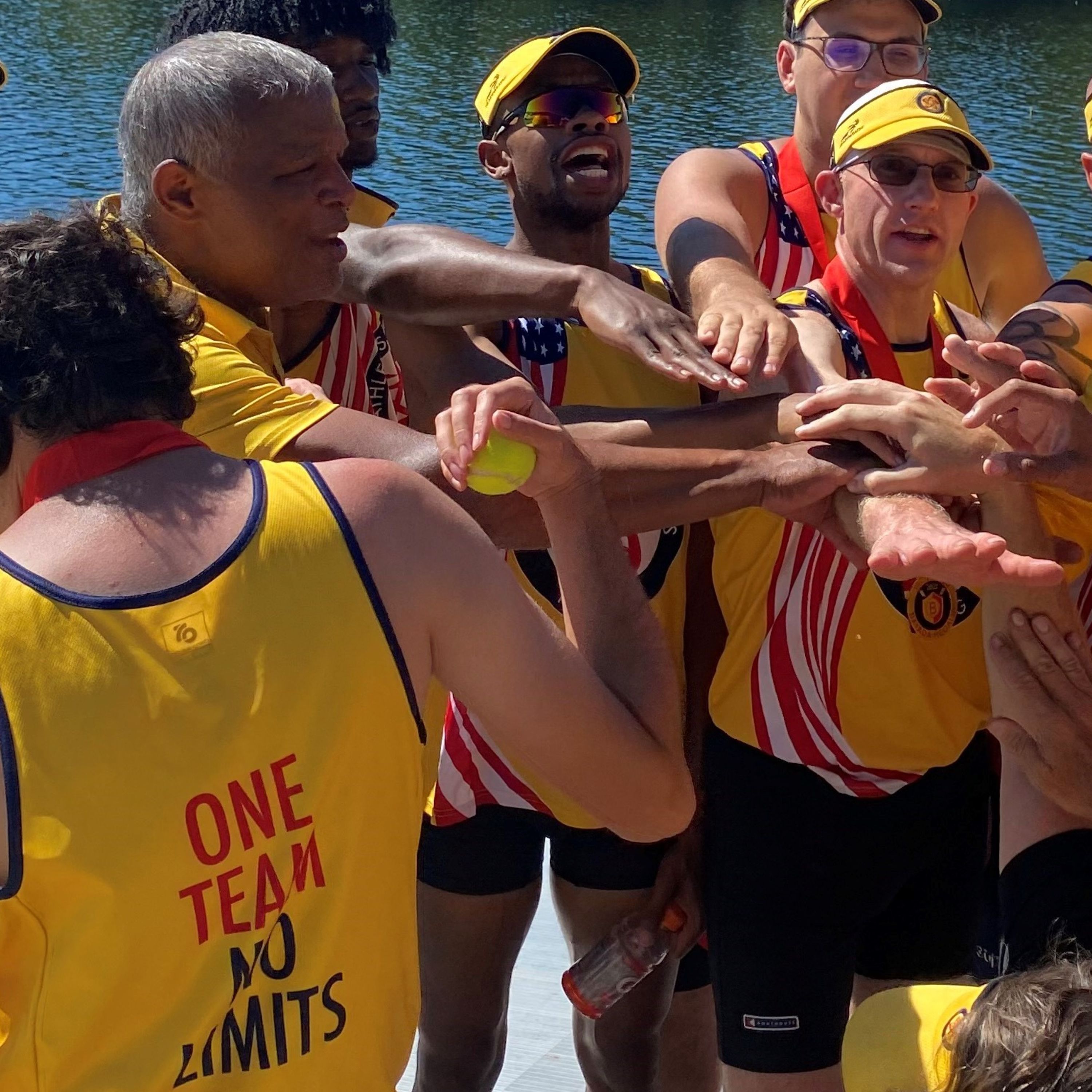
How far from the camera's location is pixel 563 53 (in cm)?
295

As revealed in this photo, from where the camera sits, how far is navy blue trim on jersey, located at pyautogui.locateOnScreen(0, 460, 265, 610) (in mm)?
1448

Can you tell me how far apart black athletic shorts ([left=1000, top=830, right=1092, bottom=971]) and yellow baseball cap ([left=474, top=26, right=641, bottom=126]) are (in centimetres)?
166

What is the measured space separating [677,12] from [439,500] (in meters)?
26.2

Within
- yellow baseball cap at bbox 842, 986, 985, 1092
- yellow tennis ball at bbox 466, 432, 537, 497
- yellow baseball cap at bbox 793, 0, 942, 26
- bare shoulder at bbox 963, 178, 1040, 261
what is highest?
yellow baseball cap at bbox 793, 0, 942, 26

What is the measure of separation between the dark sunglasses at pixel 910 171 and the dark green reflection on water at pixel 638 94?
8.87m

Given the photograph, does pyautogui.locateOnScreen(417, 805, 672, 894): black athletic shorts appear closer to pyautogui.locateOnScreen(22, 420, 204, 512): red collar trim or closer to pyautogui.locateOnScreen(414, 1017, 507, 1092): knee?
pyautogui.locateOnScreen(414, 1017, 507, 1092): knee

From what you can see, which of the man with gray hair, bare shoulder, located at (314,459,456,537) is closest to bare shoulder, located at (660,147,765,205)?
the man with gray hair

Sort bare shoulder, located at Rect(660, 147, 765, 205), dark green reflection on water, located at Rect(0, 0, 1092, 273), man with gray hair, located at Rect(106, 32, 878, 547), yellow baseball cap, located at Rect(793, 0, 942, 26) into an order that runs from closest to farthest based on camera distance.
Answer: man with gray hair, located at Rect(106, 32, 878, 547), bare shoulder, located at Rect(660, 147, 765, 205), yellow baseball cap, located at Rect(793, 0, 942, 26), dark green reflection on water, located at Rect(0, 0, 1092, 273)

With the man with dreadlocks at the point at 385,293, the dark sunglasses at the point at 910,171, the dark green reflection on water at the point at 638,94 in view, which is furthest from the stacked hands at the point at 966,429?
the dark green reflection on water at the point at 638,94

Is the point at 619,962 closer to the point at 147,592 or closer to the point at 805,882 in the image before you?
the point at 805,882

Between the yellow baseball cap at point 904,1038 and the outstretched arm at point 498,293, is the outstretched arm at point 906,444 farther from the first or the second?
the yellow baseball cap at point 904,1038

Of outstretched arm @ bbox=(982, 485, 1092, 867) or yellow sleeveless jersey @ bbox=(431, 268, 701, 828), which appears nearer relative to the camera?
outstretched arm @ bbox=(982, 485, 1092, 867)

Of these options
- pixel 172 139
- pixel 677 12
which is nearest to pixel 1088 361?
pixel 172 139

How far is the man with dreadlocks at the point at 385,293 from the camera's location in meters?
2.58
